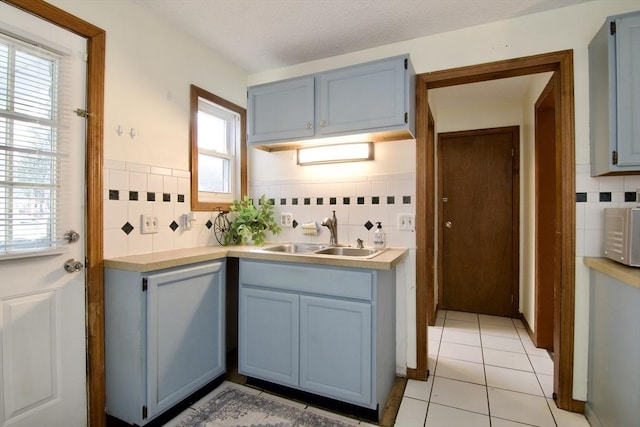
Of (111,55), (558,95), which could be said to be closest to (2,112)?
(111,55)

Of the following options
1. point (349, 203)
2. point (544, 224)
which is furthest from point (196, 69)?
point (544, 224)

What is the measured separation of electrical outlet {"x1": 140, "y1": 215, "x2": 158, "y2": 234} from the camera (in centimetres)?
195

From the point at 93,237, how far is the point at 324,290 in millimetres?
1275

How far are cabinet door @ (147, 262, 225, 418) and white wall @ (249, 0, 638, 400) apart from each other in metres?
1.35

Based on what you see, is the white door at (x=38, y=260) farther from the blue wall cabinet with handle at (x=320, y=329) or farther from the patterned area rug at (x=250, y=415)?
the blue wall cabinet with handle at (x=320, y=329)

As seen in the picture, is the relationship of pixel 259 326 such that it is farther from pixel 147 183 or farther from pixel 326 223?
pixel 147 183

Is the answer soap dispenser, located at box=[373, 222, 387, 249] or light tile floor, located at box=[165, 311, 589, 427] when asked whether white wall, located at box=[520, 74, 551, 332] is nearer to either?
light tile floor, located at box=[165, 311, 589, 427]

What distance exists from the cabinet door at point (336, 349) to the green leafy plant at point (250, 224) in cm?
78

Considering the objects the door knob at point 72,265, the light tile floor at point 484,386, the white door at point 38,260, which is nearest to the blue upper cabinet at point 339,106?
the white door at point 38,260

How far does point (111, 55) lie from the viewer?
1.79m

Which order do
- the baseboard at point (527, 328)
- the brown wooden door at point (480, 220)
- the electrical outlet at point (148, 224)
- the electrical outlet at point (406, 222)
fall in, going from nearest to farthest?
the electrical outlet at point (148, 224) < the electrical outlet at point (406, 222) < the baseboard at point (527, 328) < the brown wooden door at point (480, 220)

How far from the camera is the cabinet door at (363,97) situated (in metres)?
1.99

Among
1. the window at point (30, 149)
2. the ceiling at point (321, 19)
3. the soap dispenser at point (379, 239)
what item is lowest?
the soap dispenser at point (379, 239)

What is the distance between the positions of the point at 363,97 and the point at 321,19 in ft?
1.85
